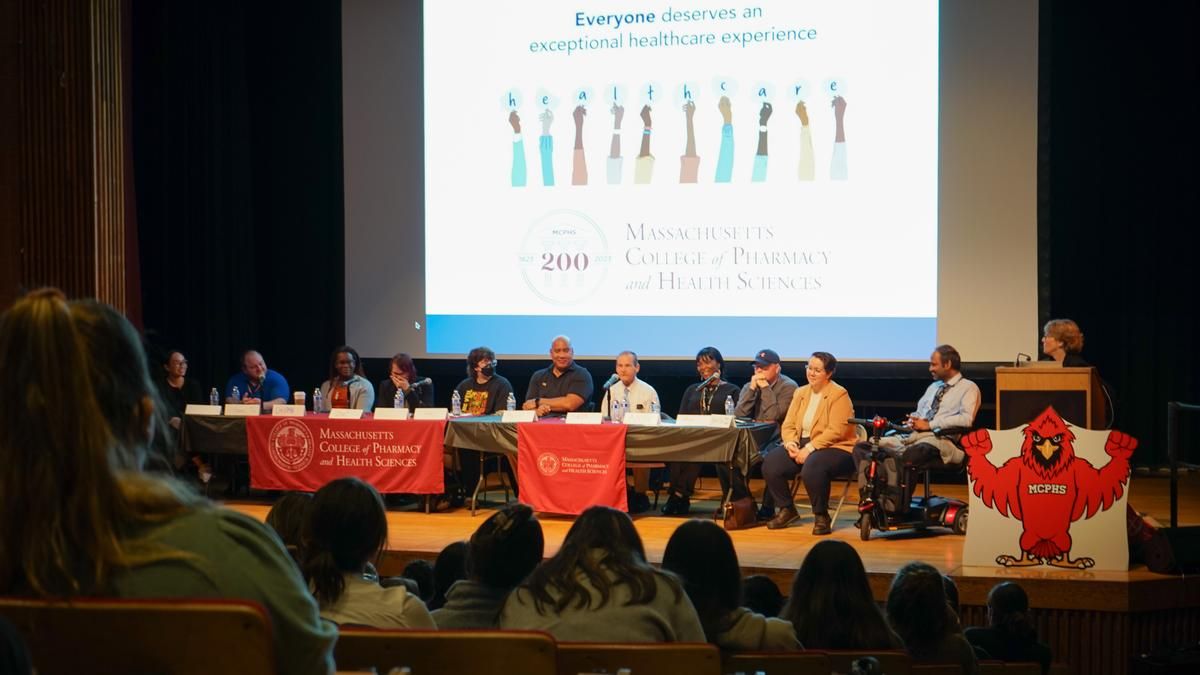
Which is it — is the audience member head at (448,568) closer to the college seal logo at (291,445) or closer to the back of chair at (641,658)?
the back of chair at (641,658)

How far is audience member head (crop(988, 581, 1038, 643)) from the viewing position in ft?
11.1

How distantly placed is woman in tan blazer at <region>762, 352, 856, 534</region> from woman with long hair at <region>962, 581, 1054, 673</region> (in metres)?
2.76

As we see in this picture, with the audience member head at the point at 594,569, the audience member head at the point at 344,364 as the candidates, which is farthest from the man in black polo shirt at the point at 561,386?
the audience member head at the point at 594,569

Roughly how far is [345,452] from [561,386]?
1.39 metres

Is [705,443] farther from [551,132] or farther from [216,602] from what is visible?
[216,602]

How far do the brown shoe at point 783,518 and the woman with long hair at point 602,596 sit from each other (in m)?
4.13

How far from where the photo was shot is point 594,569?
2371mm

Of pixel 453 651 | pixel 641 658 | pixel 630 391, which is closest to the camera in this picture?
pixel 453 651

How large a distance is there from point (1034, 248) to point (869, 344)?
1.21 meters

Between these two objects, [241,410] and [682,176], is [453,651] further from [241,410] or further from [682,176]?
[682,176]

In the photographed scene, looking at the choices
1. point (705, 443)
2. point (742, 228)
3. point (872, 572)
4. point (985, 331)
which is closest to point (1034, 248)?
point (985, 331)

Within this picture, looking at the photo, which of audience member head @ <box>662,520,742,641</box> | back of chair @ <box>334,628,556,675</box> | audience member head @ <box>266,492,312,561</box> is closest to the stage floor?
audience member head @ <box>266,492,312,561</box>

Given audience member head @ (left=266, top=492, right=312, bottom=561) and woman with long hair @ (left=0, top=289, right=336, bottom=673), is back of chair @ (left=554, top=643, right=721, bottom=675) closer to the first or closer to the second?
woman with long hair @ (left=0, top=289, right=336, bottom=673)

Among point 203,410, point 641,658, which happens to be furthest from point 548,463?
point 641,658
